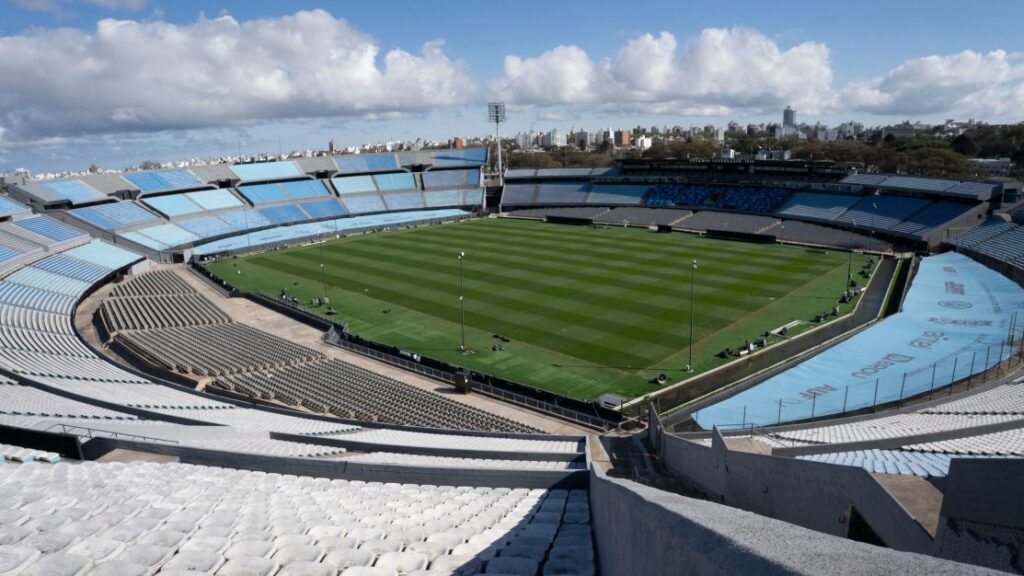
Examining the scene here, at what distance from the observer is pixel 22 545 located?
637cm

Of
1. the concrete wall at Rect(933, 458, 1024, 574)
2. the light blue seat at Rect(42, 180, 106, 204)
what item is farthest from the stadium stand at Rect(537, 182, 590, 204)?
the concrete wall at Rect(933, 458, 1024, 574)

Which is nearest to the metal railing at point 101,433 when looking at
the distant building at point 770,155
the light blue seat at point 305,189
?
the light blue seat at point 305,189

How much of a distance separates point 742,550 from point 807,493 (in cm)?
921

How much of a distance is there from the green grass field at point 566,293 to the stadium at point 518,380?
14.8 inches

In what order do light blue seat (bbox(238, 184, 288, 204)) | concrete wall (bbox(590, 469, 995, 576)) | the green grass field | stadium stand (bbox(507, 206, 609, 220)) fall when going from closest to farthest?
1. concrete wall (bbox(590, 469, 995, 576))
2. the green grass field
3. light blue seat (bbox(238, 184, 288, 204))
4. stadium stand (bbox(507, 206, 609, 220))

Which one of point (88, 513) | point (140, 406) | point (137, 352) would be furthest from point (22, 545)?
point (137, 352)

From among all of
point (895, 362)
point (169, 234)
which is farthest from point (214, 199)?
point (895, 362)

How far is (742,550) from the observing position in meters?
3.06

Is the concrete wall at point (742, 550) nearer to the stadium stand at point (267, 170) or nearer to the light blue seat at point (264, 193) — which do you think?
the light blue seat at point (264, 193)

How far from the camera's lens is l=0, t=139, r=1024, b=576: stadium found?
7.21 metres

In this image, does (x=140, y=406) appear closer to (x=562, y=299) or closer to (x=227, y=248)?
(x=562, y=299)

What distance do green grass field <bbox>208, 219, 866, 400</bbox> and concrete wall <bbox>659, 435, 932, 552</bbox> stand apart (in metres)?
16.5

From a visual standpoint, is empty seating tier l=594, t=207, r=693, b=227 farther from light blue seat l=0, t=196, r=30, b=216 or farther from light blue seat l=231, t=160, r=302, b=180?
light blue seat l=0, t=196, r=30, b=216

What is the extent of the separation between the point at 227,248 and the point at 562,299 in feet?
157
